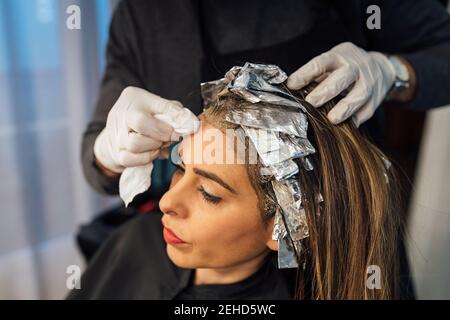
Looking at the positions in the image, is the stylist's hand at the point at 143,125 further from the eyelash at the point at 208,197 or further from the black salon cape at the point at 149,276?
the black salon cape at the point at 149,276

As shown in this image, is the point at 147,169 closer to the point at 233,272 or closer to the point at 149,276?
the point at 233,272

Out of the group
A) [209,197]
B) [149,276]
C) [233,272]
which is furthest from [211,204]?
[149,276]

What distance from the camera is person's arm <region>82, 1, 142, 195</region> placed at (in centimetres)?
76

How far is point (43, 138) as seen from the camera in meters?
1.25

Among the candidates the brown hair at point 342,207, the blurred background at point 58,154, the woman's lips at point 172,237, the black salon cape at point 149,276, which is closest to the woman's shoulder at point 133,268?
the black salon cape at point 149,276

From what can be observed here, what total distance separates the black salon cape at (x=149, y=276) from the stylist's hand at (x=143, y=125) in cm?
28

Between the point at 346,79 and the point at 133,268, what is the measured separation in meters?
0.68

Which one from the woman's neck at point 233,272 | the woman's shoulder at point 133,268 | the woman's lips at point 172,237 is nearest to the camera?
the woman's lips at point 172,237

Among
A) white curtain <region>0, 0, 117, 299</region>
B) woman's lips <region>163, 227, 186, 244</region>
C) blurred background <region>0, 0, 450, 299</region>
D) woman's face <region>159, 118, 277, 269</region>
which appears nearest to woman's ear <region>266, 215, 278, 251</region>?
woman's face <region>159, 118, 277, 269</region>

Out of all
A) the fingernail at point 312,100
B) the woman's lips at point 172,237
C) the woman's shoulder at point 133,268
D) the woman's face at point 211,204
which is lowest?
the woman's shoulder at point 133,268

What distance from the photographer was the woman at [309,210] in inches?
25.6

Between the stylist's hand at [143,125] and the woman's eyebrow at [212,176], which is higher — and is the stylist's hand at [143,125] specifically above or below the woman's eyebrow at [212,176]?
above
